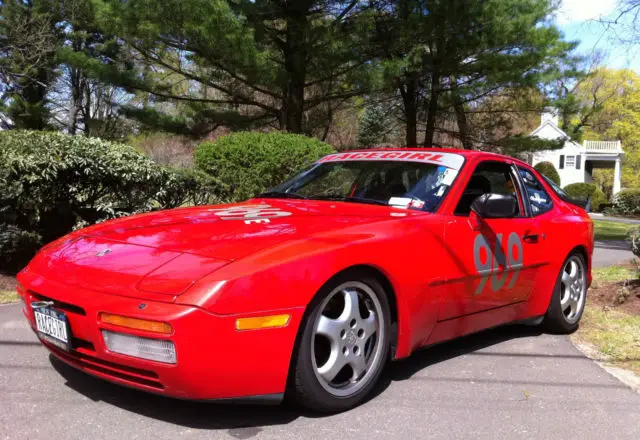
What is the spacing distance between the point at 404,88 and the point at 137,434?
17.0 m

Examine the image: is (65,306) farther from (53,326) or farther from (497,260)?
(497,260)

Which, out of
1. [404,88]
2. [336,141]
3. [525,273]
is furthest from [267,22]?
[336,141]

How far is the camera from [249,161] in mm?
9336

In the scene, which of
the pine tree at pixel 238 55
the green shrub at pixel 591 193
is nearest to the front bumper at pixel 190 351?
the pine tree at pixel 238 55

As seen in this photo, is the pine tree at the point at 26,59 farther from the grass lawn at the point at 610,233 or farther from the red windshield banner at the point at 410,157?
the grass lawn at the point at 610,233

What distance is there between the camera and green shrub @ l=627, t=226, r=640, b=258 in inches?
260

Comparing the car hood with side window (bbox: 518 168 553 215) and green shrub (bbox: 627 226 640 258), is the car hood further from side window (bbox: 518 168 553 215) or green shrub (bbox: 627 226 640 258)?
green shrub (bbox: 627 226 640 258)

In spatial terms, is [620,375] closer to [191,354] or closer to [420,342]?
[420,342]

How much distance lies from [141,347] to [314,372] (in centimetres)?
87

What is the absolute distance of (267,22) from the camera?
13.4m

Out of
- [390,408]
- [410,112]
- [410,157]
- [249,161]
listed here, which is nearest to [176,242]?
[390,408]

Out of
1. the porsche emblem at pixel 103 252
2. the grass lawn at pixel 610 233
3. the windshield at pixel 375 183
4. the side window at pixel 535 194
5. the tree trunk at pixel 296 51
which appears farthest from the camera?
the grass lawn at pixel 610 233

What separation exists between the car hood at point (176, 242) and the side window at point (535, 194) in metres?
1.55

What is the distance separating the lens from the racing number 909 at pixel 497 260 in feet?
13.2
